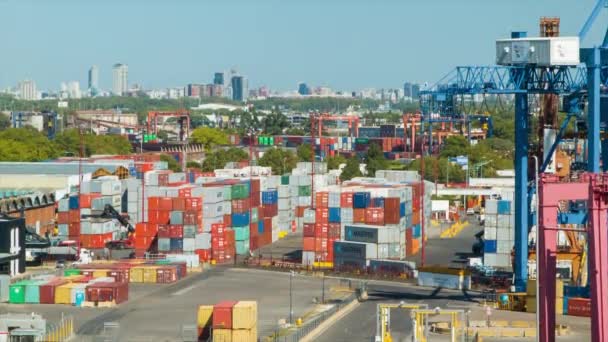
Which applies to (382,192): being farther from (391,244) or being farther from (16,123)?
(16,123)

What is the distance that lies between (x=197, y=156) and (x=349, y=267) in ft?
262

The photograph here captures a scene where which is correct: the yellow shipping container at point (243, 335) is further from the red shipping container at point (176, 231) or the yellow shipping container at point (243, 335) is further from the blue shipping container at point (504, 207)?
the red shipping container at point (176, 231)

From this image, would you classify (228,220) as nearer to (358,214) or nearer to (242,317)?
(358,214)

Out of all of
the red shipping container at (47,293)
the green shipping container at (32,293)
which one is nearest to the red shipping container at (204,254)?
the red shipping container at (47,293)

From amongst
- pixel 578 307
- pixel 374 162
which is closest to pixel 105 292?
pixel 578 307

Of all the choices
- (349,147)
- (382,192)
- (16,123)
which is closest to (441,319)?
(382,192)

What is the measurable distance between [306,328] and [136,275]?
47.6ft

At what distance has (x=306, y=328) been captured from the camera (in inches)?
1533

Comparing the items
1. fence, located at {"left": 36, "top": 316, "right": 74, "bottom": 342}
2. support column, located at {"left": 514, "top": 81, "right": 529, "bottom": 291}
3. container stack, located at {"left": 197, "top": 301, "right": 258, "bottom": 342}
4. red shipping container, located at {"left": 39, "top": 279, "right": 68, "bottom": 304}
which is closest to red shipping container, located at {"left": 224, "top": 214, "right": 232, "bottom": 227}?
red shipping container, located at {"left": 39, "top": 279, "right": 68, "bottom": 304}

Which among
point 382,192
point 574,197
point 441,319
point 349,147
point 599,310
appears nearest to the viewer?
point 599,310

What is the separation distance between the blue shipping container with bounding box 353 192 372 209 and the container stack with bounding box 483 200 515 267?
15.7 ft

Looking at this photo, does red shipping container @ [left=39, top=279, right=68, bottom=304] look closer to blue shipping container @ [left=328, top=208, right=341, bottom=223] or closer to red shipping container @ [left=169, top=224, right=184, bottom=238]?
red shipping container @ [left=169, top=224, right=184, bottom=238]

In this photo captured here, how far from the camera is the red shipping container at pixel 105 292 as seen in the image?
45.1 meters

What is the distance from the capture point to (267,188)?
68375 millimetres
